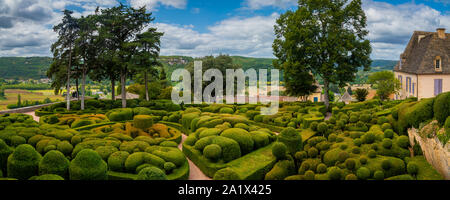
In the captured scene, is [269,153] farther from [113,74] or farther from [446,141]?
[113,74]

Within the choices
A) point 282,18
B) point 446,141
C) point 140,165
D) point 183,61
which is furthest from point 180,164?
point 183,61

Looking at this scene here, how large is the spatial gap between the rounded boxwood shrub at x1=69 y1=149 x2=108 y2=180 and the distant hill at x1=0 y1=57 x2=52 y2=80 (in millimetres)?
57875

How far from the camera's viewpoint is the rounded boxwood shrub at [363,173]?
11.1 m

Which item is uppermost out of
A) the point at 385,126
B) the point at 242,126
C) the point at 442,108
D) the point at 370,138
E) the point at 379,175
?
the point at 442,108

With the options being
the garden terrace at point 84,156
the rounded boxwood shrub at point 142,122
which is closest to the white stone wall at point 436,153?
the garden terrace at point 84,156

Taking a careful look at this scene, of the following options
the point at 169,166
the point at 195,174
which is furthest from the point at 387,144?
the point at 169,166

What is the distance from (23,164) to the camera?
1088 centimetres

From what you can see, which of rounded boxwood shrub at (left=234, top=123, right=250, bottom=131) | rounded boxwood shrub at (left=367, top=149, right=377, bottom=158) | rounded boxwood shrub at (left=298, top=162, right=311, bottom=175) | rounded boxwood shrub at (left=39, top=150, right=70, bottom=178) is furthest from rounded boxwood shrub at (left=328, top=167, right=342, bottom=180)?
rounded boxwood shrub at (left=39, top=150, right=70, bottom=178)

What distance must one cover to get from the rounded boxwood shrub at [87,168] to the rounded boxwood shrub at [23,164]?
1568mm

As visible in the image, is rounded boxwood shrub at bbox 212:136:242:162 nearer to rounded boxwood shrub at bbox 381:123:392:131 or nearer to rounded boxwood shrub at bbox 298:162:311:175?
rounded boxwood shrub at bbox 298:162:311:175

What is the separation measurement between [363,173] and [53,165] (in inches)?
450

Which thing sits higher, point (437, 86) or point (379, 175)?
point (437, 86)

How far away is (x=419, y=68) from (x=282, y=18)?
635 inches

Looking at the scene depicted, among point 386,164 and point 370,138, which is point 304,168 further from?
point 370,138
